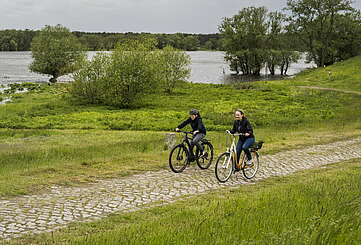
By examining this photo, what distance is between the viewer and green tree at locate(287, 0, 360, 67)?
83250 millimetres

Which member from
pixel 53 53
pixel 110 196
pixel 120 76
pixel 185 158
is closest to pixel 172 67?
pixel 120 76

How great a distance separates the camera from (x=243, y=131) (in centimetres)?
1434

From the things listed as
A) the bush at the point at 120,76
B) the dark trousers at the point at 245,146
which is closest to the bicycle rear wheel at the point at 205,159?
the dark trousers at the point at 245,146

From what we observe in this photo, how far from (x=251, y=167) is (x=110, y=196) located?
524 cm

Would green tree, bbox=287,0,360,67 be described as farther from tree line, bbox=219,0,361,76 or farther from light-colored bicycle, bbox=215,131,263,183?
light-colored bicycle, bbox=215,131,263,183

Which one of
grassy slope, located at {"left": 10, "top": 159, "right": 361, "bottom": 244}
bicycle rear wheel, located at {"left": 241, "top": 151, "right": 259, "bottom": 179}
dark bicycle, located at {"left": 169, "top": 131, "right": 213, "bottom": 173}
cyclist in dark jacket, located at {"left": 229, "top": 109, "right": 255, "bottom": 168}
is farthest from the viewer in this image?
dark bicycle, located at {"left": 169, "top": 131, "right": 213, "bottom": 173}

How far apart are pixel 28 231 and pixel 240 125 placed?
7.75 meters

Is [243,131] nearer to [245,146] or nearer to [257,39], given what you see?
[245,146]

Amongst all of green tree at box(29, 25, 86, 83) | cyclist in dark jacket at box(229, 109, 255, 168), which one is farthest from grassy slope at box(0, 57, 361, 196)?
green tree at box(29, 25, 86, 83)

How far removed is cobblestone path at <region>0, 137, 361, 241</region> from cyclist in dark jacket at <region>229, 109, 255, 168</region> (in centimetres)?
106

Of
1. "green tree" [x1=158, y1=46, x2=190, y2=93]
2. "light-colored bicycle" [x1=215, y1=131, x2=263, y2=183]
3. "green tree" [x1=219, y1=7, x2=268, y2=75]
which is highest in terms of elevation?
Answer: "green tree" [x1=219, y1=7, x2=268, y2=75]

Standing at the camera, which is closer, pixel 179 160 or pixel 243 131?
pixel 243 131

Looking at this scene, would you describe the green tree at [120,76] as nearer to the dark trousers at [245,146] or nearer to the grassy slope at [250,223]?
the dark trousers at [245,146]

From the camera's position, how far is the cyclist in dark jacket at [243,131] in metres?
14.2
